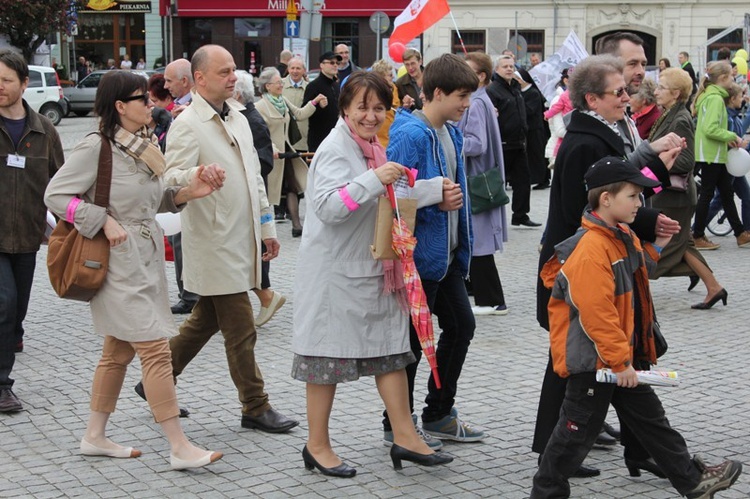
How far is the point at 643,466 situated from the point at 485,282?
3687 millimetres

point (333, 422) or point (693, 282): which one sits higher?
point (693, 282)

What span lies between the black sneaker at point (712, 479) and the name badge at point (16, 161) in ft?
13.2

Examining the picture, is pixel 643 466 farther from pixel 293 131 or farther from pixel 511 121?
pixel 293 131

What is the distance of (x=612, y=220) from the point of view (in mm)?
4535

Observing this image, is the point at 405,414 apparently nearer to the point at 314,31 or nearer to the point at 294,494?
the point at 294,494

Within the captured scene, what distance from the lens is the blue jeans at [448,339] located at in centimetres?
538

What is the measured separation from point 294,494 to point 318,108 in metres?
8.96

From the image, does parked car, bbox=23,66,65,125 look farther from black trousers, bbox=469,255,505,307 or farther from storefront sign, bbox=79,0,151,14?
black trousers, bbox=469,255,505,307

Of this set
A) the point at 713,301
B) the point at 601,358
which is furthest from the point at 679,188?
the point at 601,358

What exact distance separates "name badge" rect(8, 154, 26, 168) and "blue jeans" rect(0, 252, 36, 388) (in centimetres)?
50

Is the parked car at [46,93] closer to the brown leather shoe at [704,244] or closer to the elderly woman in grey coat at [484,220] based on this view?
the brown leather shoe at [704,244]

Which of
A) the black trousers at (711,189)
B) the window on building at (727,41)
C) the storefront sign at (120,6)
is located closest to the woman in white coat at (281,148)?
the black trousers at (711,189)

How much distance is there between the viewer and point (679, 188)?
28.5 ft

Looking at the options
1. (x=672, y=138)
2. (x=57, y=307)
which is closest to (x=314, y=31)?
(x=57, y=307)
